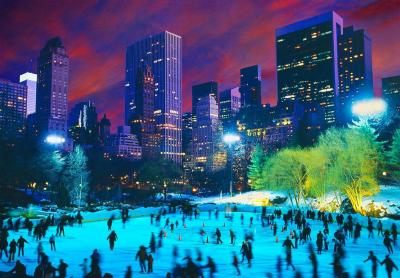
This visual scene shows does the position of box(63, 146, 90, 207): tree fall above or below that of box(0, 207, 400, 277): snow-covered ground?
above

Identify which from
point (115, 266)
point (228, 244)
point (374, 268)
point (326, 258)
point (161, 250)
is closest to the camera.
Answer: point (374, 268)

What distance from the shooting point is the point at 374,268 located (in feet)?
60.1

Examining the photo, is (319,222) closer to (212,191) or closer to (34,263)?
(34,263)

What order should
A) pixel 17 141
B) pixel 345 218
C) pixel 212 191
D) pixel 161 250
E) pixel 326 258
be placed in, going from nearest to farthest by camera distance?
pixel 326 258
pixel 161 250
pixel 345 218
pixel 17 141
pixel 212 191

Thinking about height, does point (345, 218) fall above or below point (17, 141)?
below

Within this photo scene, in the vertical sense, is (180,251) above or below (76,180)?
below

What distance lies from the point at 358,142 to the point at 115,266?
144ft

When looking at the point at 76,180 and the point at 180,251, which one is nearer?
the point at 180,251

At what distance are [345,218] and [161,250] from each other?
24205 millimetres

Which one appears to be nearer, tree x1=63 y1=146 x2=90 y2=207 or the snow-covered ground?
the snow-covered ground

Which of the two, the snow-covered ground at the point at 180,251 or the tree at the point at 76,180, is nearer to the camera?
the snow-covered ground at the point at 180,251

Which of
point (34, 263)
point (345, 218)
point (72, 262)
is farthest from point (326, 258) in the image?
point (345, 218)

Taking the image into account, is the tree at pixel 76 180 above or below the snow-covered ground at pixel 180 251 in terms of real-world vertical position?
above

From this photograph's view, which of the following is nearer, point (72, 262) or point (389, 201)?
point (72, 262)
